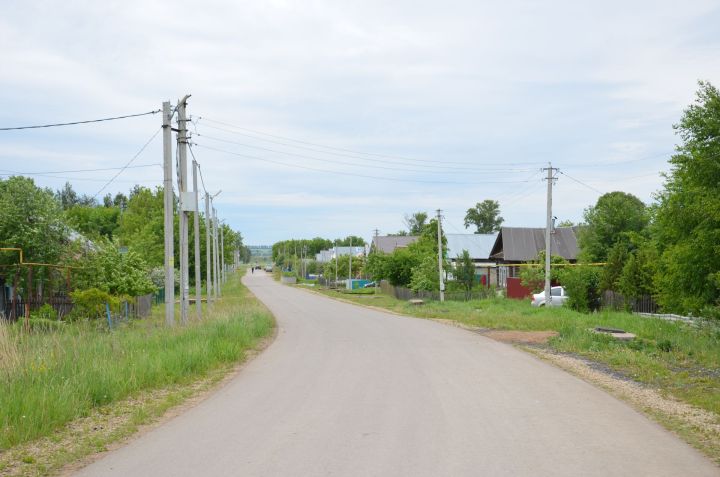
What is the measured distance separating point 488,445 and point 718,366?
9006 millimetres

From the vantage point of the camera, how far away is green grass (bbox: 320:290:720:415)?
1220 cm

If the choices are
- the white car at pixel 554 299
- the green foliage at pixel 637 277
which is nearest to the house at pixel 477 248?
the white car at pixel 554 299

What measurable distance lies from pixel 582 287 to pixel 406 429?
1082 inches

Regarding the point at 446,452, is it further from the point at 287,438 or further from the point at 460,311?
the point at 460,311

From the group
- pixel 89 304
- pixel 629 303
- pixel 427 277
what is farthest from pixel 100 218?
pixel 629 303

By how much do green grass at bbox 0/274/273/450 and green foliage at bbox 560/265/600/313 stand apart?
67.8 ft

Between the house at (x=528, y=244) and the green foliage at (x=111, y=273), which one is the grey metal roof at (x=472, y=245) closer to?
the house at (x=528, y=244)

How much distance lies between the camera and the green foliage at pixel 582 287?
33.7 meters

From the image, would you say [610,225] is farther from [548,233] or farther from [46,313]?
[46,313]

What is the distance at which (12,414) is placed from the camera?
7961 mm

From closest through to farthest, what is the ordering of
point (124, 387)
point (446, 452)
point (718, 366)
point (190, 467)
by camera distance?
1. point (190, 467)
2. point (446, 452)
3. point (124, 387)
4. point (718, 366)

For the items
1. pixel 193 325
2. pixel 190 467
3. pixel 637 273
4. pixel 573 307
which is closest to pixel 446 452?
pixel 190 467

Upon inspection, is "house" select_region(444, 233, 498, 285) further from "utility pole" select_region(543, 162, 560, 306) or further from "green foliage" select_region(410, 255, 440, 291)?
"utility pole" select_region(543, 162, 560, 306)

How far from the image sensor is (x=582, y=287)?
33.7 meters
